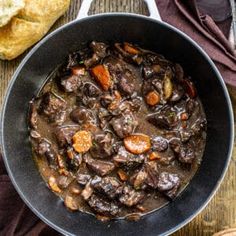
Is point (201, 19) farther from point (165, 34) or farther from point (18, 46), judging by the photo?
point (18, 46)

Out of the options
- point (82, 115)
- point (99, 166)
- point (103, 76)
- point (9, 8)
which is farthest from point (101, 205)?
point (9, 8)

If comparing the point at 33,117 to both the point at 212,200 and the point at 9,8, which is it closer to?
the point at 9,8

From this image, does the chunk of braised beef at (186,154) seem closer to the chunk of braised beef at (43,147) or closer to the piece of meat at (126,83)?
the piece of meat at (126,83)

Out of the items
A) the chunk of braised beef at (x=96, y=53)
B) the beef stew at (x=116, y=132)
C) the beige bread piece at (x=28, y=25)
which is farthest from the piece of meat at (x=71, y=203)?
the beige bread piece at (x=28, y=25)

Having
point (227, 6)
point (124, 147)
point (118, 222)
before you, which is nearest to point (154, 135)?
point (124, 147)

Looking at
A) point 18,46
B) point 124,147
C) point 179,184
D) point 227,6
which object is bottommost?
point 179,184

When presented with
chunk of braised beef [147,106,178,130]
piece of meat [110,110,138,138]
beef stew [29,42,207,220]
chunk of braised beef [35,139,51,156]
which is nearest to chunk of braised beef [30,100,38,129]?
beef stew [29,42,207,220]
